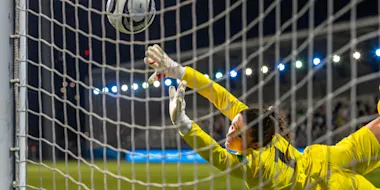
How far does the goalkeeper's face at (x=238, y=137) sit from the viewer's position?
1939 mm

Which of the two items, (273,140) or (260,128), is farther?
(273,140)

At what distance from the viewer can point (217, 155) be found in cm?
188

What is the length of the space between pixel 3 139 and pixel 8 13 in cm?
40

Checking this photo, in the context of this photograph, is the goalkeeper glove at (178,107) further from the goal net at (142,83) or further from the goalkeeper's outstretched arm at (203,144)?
the goal net at (142,83)

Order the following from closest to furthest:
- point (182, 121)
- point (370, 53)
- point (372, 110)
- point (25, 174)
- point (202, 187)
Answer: point (182, 121) < point (25, 174) < point (202, 187) < point (370, 53) < point (372, 110)

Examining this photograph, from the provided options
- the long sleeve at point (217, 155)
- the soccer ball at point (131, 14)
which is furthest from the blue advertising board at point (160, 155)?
the soccer ball at point (131, 14)

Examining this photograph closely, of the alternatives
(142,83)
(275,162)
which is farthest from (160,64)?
(142,83)

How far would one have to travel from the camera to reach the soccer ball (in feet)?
6.71

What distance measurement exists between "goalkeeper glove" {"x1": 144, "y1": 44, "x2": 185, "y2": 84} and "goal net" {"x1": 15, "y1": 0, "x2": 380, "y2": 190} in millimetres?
82

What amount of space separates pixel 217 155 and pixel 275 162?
230mm

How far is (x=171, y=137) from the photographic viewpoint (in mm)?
10258

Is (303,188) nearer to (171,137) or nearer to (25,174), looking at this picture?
(25,174)

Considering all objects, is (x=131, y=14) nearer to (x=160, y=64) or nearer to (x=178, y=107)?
(x=160, y=64)

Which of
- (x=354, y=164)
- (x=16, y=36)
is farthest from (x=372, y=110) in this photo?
(x=16, y=36)
